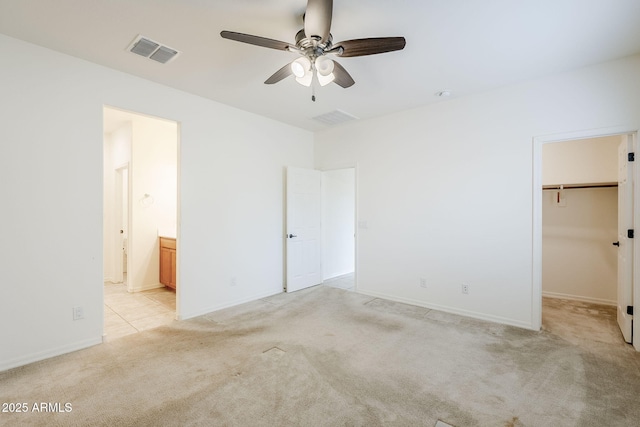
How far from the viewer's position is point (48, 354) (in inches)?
105

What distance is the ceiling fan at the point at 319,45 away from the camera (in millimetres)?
1837

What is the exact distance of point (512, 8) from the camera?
214cm

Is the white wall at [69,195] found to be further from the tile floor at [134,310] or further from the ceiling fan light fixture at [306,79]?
the ceiling fan light fixture at [306,79]

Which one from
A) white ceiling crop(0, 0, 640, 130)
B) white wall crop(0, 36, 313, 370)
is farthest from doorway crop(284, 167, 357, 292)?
white ceiling crop(0, 0, 640, 130)

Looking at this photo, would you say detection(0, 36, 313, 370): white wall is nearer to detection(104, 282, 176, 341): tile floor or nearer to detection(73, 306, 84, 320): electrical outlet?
detection(73, 306, 84, 320): electrical outlet

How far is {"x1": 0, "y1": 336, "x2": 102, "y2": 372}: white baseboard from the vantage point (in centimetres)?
247

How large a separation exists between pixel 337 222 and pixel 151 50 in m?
4.16

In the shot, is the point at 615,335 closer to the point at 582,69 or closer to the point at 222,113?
the point at 582,69

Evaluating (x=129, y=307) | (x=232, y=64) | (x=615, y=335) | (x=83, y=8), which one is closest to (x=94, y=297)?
(x=129, y=307)

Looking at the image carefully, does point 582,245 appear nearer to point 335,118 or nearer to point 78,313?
point 335,118

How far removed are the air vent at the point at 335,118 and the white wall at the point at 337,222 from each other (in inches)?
42.6

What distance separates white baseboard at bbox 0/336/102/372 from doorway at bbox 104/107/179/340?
4.54 feet

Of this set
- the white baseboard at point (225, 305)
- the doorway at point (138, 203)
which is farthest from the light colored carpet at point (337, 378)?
the doorway at point (138, 203)

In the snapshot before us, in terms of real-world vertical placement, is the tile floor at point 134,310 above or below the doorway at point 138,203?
below
